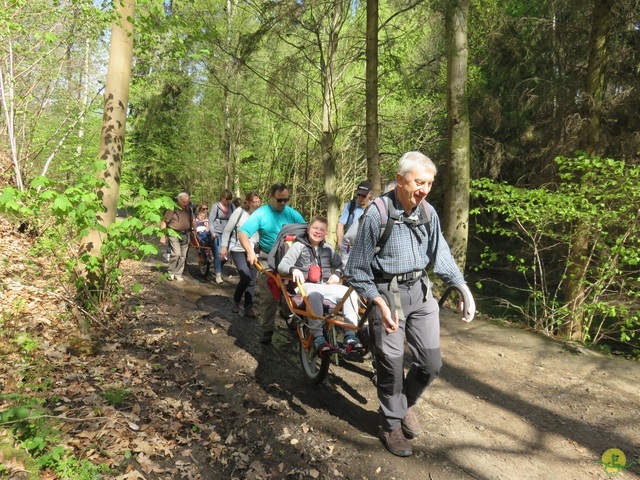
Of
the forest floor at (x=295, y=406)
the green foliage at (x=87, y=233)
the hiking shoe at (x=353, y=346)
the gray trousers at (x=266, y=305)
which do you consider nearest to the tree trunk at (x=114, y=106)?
the green foliage at (x=87, y=233)

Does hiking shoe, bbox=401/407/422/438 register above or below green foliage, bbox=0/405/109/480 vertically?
below

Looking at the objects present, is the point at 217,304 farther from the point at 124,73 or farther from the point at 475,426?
the point at 475,426

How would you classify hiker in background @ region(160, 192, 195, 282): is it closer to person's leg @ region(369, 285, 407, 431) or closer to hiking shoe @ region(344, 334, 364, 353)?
hiking shoe @ region(344, 334, 364, 353)

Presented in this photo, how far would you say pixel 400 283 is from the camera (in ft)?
10.2

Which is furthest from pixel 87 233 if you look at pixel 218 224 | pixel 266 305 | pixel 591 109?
pixel 591 109

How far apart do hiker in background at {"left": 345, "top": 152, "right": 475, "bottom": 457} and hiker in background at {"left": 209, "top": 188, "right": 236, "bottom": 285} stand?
21.7 ft

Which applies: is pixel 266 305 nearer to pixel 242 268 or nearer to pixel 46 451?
pixel 242 268

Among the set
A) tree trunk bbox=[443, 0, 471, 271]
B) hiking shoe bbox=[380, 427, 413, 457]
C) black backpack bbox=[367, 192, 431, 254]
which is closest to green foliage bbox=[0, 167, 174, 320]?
black backpack bbox=[367, 192, 431, 254]

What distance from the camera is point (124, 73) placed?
202 inches

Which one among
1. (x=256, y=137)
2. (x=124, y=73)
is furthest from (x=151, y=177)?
(x=124, y=73)

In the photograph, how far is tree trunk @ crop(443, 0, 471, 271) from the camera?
27.5 feet

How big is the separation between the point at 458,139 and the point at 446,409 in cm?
608

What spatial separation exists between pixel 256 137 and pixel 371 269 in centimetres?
1838

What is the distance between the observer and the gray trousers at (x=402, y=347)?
10.2ft
